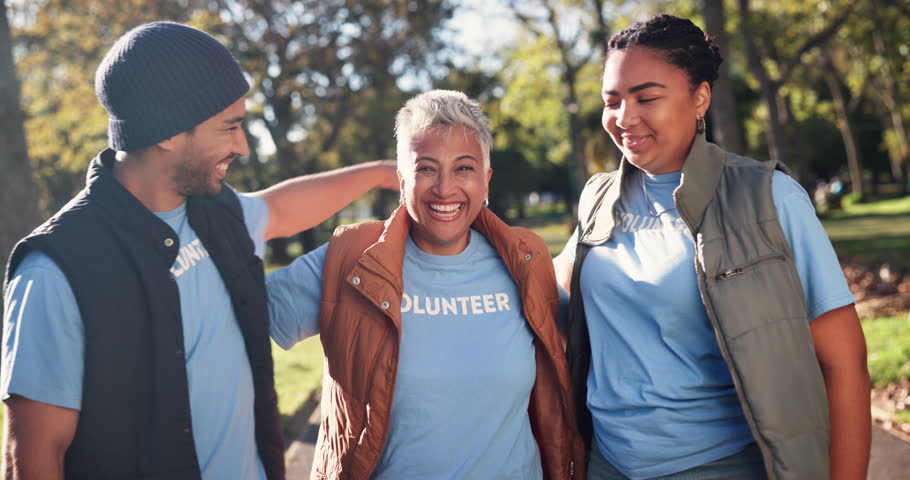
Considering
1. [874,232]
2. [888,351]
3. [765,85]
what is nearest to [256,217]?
[888,351]

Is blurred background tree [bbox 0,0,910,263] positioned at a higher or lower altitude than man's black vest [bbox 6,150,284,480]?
higher

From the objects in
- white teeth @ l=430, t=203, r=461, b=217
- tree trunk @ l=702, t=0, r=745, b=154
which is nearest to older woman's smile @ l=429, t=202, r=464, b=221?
white teeth @ l=430, t=203, r=461, b=217

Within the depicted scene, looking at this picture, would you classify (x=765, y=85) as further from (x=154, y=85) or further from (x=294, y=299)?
(x=154, y=85)

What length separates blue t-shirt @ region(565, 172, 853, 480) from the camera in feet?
8.28

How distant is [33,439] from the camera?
2.01 meters

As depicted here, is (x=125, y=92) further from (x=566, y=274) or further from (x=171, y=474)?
(x=566, y=274)

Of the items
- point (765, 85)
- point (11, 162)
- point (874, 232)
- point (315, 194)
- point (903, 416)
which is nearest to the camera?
point (315, 194)

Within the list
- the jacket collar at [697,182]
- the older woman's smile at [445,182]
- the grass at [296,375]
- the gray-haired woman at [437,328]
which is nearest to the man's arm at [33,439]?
the gray-haired woman at [437,328]

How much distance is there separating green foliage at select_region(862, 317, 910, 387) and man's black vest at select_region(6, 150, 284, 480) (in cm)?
637

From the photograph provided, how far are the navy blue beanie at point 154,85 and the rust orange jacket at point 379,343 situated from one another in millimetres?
786

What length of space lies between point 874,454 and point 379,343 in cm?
415

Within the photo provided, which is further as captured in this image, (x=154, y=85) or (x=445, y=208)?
(x=445, y=208)

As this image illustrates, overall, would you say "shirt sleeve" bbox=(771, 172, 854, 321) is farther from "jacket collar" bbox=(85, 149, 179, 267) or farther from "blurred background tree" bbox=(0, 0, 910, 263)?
"blurred background tree" bbox=(0, 0, 910, 263)

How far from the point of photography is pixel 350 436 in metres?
2.67
